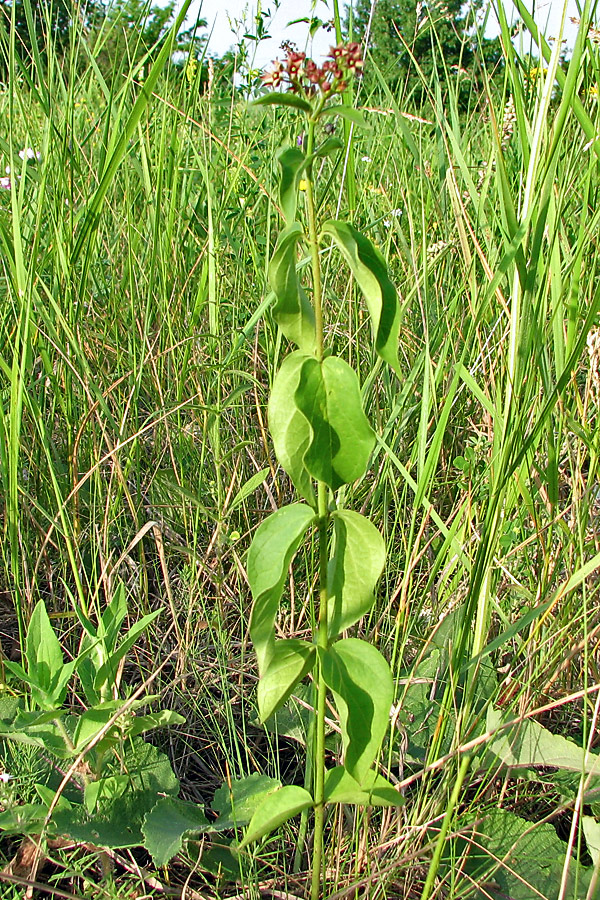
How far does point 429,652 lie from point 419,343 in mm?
659

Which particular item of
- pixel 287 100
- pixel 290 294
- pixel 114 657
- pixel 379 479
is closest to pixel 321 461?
pixel 290 294

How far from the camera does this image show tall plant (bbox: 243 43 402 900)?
63 cm

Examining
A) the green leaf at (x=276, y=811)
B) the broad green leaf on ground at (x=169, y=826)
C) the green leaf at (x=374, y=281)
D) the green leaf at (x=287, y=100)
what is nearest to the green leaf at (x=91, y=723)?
the broad green leaf on ground at (x=169, y=826)

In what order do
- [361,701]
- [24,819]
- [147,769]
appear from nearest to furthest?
[361,701] → [24,819] → [147,769]

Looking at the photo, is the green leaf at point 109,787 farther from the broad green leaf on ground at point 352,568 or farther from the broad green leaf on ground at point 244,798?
the broad green leaf on ground at point 352,568

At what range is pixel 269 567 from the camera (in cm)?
69

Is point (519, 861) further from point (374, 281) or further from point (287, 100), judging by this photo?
point (287, 100)

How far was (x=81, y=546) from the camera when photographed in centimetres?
136

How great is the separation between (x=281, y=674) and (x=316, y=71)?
57 centimetres

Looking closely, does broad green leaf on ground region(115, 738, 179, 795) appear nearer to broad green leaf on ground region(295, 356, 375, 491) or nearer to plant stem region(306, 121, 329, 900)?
plant stem region(306, 121, 329, 900)

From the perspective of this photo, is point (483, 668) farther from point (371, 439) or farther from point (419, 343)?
point (419, 343)

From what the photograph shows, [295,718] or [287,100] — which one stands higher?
[287,100]

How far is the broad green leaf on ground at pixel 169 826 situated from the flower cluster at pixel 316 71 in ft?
2.68

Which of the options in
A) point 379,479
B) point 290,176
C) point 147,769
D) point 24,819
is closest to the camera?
point 290,176
